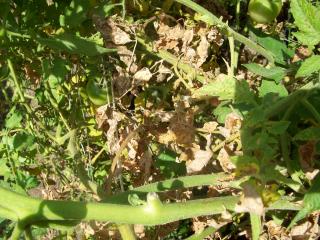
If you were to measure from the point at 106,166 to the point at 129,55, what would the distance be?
44 cm

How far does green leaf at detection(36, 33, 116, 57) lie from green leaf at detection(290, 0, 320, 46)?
396 millimetres

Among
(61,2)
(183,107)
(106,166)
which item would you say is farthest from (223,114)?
(106,166)

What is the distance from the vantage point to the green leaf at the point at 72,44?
1.09 meters

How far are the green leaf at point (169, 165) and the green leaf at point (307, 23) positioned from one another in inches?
23.8

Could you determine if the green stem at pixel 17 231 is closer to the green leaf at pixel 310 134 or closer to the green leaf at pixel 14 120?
the green leaf at pixel 310 134

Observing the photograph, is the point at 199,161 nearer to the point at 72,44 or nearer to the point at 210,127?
the point at 210,127

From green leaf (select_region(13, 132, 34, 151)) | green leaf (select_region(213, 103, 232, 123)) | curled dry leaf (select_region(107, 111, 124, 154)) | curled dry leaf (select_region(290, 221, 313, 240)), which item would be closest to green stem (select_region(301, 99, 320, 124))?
green leaf (select_region(213, 103, 232, 123))

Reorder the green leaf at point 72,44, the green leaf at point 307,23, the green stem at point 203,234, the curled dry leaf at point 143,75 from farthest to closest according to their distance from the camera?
the curled dry leaf at point 143,75
the green stem at point 203,234
the green leaf at point 72,44
the green leaf at point 307,23

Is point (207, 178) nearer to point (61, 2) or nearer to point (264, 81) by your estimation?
point (264, 81)

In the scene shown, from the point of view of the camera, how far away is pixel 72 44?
1.11 m

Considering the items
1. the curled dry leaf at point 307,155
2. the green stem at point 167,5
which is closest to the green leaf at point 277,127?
the curled dry leaf at point 307,155

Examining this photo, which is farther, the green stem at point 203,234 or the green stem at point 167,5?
the green stem at point 167,5

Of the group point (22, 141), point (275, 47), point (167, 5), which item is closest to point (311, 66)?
point (275, 47)

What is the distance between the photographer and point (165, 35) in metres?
1.37
